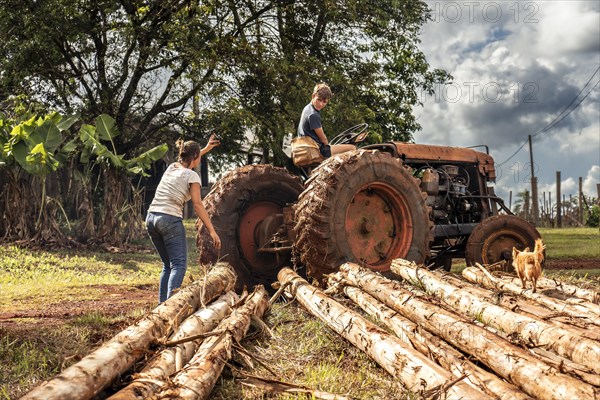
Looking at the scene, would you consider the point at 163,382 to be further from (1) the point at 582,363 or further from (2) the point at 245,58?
(2) the point at 245,58

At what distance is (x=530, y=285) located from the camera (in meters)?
6.66

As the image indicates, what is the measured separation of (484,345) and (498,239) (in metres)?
4.59

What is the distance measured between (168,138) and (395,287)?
16.7 metres

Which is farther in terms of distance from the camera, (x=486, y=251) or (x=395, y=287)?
(x=486, y=251)

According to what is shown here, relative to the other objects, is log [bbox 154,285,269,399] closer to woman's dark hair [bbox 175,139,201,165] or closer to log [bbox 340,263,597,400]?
log [bbox 340,263,597,400]

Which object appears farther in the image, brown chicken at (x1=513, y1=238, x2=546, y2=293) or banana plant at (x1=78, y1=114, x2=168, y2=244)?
banana plant at (x1=78, y1=114, x2=168, y2=244)

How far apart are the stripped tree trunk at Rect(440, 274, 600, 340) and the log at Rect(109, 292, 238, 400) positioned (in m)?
2.31

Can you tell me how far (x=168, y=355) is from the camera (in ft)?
13.0

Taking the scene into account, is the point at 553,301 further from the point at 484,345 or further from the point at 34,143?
the point at 34,143

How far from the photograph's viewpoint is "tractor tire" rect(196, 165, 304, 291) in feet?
25.1

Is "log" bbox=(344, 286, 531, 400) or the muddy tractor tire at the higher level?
the muddy tractor tire

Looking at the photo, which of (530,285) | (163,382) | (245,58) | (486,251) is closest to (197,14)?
(245,58)

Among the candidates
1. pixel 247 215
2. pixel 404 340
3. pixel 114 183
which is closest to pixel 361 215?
pixel 247 215

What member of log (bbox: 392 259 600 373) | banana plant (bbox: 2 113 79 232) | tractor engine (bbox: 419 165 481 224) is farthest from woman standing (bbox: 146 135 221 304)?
banana plant (bbox: 2 113 79 232)
